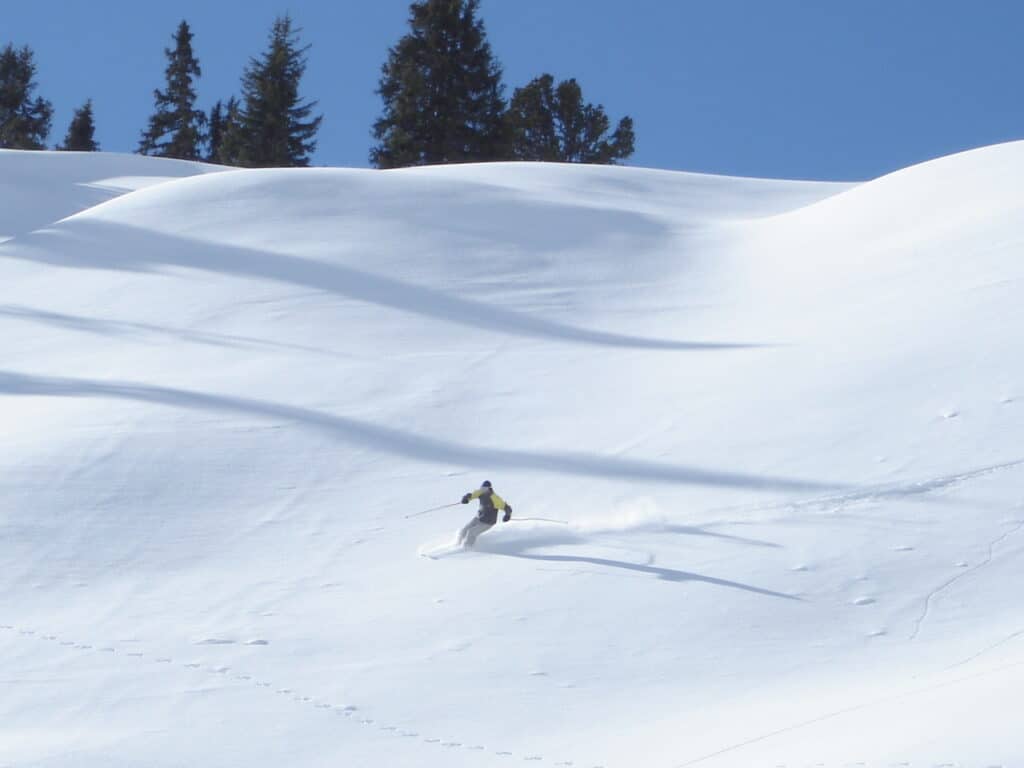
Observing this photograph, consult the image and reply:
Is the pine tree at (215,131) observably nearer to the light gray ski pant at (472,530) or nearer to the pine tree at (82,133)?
the pine tree at (82,133)

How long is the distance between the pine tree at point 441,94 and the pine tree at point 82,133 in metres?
12.2

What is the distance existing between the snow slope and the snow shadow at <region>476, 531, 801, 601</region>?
3 cm

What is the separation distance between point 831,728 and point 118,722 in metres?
3.52

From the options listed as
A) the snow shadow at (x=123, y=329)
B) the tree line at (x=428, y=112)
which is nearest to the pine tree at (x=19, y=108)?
the tree line at (x=428, y=112)

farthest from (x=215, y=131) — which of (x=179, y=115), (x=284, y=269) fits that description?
(x=284, y=269)

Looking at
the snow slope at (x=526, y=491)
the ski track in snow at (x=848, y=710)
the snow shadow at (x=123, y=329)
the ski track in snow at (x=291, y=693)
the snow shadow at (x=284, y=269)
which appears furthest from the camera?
the snow shadow at (x=284, y=269)

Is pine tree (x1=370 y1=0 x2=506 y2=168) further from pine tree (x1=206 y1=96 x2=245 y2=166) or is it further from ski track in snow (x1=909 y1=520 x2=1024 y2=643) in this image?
ski track in snow (x1=909 y1=520 x2=1024 y2=643)

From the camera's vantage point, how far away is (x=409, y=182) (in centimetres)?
2214

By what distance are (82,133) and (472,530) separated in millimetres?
44911

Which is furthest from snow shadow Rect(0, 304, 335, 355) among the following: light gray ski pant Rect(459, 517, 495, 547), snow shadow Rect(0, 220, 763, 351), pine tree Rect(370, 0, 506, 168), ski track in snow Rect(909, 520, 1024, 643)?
pine tree Rect(370, 0, 506, 168)

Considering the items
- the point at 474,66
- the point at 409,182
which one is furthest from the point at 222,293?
the point at 474,66

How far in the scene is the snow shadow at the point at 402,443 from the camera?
10172mm

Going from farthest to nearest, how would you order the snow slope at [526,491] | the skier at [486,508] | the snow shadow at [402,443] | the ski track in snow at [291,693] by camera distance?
the snow shadow at [402,443] < the skier at [486,508] < the snow slope at [526,491] < the ski track in snow at [291,693]

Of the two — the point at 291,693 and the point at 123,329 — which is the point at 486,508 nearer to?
the point at 291,693
